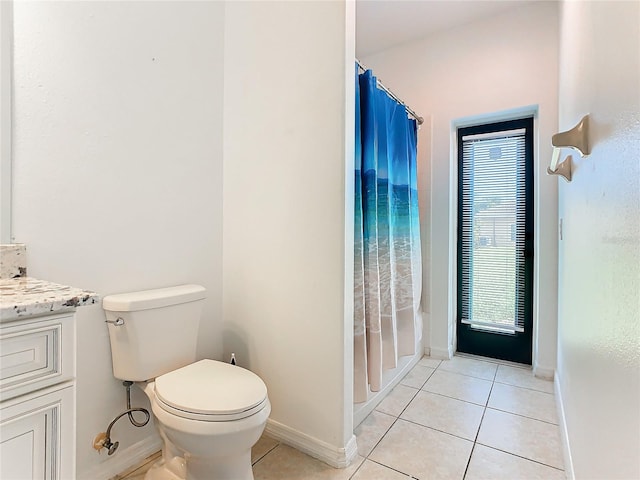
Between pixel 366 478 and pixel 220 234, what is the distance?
136 cm

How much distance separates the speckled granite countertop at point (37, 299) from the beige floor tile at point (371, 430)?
1380mm

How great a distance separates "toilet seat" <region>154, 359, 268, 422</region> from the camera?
1.08 meters

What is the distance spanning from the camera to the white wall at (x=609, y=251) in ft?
1.91

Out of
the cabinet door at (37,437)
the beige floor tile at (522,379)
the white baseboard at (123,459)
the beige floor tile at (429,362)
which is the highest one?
the cabinet door at (37,437)

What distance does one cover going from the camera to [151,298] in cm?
134

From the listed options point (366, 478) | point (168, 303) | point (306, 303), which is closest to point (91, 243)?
point (168, 303)

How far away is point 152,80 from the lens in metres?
1.49

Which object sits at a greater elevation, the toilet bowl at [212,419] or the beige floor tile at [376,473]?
the toilet bowl at [212,419]

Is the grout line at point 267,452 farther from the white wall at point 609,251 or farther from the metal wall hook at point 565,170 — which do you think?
the metal wall hook at point 565,170

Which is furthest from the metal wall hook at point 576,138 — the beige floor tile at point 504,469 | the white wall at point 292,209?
the beige floor tile at point 504,469

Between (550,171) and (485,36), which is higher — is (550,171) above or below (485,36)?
below

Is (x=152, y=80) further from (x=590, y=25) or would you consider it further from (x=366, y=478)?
(x=366, y=478)

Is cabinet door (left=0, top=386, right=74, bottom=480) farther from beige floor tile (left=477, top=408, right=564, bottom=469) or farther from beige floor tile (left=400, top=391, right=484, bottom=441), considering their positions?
beige floor tile (left=477, top=408, right=564, bottom=469)

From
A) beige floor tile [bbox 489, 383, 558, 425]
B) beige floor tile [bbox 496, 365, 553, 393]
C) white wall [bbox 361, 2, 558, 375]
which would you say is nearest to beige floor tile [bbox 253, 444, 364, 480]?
beige floor tile [bbox 489, 383, 558, 425]
